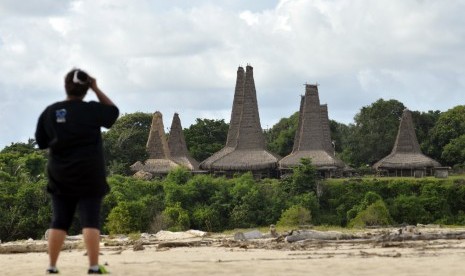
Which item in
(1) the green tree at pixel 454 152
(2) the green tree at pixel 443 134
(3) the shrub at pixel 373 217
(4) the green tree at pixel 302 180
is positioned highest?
(2) the green tree at pixel 443 134

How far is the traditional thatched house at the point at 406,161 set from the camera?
53.2 meters

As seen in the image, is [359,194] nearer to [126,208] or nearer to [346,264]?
[126,208]

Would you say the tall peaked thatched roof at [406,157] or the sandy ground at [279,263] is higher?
the tall peaked thatched roof at [406,157]

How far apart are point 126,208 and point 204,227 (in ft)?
15.2

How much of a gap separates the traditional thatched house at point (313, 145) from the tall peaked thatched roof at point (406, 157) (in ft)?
9.52

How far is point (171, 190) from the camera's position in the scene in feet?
149

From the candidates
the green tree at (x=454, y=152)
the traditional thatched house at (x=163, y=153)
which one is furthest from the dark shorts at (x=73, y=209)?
the green tree at (x=454, y=152)

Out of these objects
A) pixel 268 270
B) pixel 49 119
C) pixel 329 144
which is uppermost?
pixel 329 144

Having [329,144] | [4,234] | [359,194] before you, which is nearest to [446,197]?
[359,194]

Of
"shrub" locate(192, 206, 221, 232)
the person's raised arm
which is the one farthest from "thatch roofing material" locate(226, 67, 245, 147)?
the person's raised arm

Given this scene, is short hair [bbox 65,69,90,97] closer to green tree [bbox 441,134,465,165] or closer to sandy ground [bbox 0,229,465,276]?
sandy ground [bbox 0,229,465,276]

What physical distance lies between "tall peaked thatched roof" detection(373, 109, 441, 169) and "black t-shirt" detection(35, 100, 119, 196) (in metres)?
44.7

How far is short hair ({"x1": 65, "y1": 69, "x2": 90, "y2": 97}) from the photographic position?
953cm

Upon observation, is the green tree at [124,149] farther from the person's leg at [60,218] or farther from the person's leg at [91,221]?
the person's leg at [91,221]
